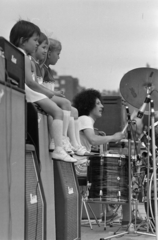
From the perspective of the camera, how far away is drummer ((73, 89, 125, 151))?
5564mm

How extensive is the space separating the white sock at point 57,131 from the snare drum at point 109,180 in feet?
4.12

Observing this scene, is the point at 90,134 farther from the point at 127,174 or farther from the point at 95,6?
the point at 95,6

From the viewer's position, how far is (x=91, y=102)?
6.15 m

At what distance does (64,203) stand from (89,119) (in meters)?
2.14

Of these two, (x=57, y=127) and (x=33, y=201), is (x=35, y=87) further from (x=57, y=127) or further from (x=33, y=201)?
(x=33, y=201)

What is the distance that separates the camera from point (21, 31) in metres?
3.73

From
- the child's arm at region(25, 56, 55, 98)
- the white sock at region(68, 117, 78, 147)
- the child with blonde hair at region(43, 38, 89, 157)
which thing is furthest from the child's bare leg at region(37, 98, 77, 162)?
the white sock at region(68, 117, 78, 147)

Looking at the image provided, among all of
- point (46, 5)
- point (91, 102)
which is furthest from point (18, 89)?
point (91, 102)

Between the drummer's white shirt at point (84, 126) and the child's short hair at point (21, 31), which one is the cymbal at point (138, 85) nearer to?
the child's short hair at point (21, 31)

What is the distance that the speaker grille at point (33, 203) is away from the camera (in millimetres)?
2918

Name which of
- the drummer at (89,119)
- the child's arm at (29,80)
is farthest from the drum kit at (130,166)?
the child's arm at (29,80)

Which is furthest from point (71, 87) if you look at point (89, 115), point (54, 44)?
point (54, 44)

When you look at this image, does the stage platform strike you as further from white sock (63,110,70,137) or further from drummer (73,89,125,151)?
white sock (63,110,70,137)

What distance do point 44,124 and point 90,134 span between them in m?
1.97
